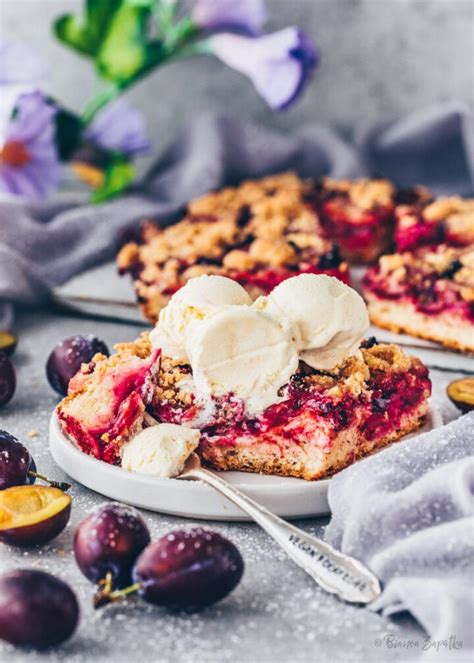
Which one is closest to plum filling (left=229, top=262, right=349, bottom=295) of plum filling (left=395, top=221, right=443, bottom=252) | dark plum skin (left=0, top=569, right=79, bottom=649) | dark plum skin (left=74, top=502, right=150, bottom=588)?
plum filling (left=395, top=221, right=443, bottom=252)

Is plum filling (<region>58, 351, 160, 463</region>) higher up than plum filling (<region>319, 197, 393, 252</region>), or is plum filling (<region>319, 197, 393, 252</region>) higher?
plum filling (<region>58, 351, 160, 463</region>)

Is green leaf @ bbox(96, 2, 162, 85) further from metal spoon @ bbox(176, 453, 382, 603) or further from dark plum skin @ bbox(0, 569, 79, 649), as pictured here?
dark plum skin @ bbox(0, 569, 79, 649)

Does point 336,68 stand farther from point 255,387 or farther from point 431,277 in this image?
point 255,387

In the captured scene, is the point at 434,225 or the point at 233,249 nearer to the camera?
the point at 233,249

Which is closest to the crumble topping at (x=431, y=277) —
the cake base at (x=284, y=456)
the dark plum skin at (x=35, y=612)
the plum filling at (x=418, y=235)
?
the plum filling at (x=418, y=235)

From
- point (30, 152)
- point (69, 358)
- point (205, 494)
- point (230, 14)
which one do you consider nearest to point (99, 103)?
point (30, 152)

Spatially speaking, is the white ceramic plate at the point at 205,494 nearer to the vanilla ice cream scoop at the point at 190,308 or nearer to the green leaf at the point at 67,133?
the vanilla ice cream scoop at the point at 190,308

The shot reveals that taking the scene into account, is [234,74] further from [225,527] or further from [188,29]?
[225,527]
